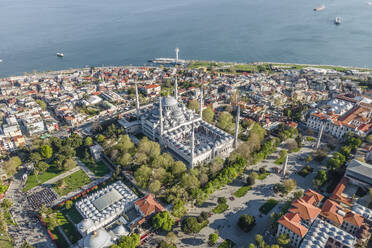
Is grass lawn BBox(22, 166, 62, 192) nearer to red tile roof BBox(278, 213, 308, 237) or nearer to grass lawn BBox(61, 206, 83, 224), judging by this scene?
Answer: grass lawn BBox(61, 206, 83, 224)

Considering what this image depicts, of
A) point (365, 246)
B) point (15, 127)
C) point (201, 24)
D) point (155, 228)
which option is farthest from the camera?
point (201, 24)

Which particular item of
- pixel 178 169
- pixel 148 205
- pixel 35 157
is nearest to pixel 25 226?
pixel 35 157

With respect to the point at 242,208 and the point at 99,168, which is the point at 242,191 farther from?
the point at 99,168

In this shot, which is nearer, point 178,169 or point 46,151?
point 178,169

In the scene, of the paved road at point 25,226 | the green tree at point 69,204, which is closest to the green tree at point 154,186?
the green tree at point 69,204

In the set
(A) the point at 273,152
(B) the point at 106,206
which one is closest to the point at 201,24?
(A) the point at 273,152

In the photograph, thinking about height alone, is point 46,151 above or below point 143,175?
above

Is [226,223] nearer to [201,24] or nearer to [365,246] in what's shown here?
[365,246]
